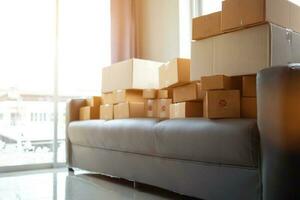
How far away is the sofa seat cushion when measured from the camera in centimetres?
162

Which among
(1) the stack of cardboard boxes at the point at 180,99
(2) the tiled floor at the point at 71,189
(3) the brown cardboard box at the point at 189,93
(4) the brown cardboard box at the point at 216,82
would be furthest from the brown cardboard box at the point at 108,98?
(4) the brown cardboard box at the point at 216,82

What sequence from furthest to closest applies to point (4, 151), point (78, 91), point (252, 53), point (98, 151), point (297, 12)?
point (78, 91) → point (4, 151) → point (98, 151) → point (297, 12) → point (252, 53)

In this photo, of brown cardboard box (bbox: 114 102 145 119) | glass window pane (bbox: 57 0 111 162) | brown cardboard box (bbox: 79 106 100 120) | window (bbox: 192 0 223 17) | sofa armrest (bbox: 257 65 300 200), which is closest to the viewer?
sofa armrest (bbox: 257 65 300 200)

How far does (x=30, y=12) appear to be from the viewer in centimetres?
397

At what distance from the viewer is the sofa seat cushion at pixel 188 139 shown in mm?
1622

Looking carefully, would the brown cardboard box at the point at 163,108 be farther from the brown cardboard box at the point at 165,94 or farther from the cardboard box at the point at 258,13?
the cardboard box at the point at 258,13

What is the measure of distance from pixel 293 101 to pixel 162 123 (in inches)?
35.4

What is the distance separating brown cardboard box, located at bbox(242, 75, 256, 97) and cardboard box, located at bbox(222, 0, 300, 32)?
28cm

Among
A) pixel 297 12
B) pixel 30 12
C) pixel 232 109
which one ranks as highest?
pixel 30 12

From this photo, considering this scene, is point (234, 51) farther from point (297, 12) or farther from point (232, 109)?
point (297, 12)

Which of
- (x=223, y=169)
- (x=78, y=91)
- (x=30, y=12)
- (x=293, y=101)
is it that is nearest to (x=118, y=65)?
(x=78, y=91)

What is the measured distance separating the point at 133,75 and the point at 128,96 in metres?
0.18

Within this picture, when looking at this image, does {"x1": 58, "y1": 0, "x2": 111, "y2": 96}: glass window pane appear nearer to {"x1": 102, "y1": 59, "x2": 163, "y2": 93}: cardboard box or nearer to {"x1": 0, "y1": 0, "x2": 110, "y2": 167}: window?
{"x1": 0, "y1": 0, "x2": 110, "y2": 167}: window

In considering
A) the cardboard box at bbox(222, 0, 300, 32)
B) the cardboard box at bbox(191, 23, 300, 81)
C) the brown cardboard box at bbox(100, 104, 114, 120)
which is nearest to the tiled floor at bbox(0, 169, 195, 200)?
the brown cardboard box at bbox(100, 104, 114, 120)
